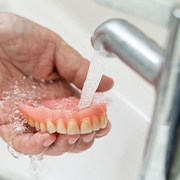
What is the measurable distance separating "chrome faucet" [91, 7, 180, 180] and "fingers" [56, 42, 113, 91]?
52 cm

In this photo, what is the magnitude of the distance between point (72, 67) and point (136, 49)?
57 cm

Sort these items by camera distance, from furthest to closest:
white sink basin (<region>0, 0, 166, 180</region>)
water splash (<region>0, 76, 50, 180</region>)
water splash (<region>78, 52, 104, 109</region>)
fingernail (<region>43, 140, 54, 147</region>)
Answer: white sink basin (<region>0, 0, 166, 180</region>) < water splash (<region>0, 76, 50, 180</region>) < fingernail (<region>43, 140, 54, 147</region>) < water splash (<region>78, 52, 104, 109</region>)

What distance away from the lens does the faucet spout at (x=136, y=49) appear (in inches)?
14.5

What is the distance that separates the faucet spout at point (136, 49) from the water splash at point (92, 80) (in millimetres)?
241

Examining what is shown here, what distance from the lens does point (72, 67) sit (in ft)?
3.06

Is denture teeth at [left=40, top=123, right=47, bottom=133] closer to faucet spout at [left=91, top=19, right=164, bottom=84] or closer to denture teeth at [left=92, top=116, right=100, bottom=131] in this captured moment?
denture teeth at [left=92, top=116, right=100, bottom=131]

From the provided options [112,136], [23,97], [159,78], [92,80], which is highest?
[159,78]

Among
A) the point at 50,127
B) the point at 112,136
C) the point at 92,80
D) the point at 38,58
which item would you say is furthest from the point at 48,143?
the point at 112,136

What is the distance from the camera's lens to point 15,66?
3.24ft

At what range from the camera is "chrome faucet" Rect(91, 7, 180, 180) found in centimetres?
34

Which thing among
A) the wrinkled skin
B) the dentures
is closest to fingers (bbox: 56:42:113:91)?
the wrinkled skin

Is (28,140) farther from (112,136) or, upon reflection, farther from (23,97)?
(112,136)

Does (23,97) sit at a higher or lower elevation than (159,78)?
lower

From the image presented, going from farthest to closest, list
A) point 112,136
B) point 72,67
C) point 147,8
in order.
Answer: point 112,136 < point 72,67 < point 147,8
